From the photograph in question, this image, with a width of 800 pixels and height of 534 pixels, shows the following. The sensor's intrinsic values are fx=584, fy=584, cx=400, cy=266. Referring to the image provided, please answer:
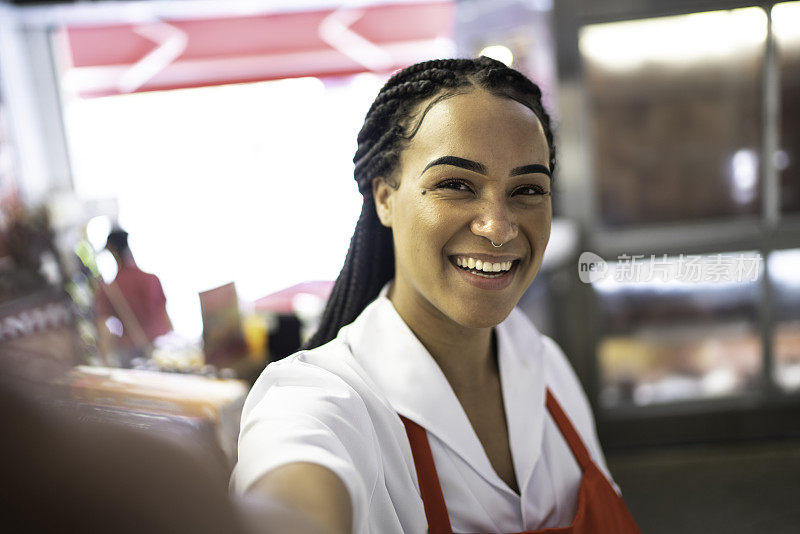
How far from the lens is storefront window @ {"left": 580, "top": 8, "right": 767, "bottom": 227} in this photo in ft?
10.0

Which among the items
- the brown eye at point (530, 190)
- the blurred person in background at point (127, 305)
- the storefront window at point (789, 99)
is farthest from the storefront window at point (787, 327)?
the blurred person in background at point (127, 305)

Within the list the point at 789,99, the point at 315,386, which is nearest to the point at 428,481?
the point at 315,386

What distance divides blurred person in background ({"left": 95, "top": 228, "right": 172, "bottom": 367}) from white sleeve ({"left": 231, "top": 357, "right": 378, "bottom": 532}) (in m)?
2.31

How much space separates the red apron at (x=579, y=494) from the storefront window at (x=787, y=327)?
275 cm

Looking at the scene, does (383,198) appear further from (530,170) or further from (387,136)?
(530,170)

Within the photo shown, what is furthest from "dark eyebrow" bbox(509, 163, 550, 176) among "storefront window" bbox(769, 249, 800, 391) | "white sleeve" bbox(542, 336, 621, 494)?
"storefront window" bbox(769, 249, 800, 391)

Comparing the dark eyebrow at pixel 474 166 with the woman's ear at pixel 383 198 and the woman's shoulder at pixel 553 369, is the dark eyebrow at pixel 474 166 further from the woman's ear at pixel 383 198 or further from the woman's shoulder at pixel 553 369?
the woman's shoulder at pixel 553 369

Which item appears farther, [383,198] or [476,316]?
[383,198]

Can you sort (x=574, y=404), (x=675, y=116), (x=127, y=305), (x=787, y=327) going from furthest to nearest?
1. (x=787, y=327)
2. (x=675, y=116)
3. (x=127, y=305)
4. (x=574, y=404)

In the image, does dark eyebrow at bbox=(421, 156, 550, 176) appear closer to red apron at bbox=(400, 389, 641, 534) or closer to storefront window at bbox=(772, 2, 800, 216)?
red apron at bbox=(400, 389, 641, 534)

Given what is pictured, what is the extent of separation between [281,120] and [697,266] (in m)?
3.27

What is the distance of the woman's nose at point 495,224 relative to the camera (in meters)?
0.82

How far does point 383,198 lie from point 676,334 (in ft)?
9.70

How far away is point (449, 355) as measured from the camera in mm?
1007
